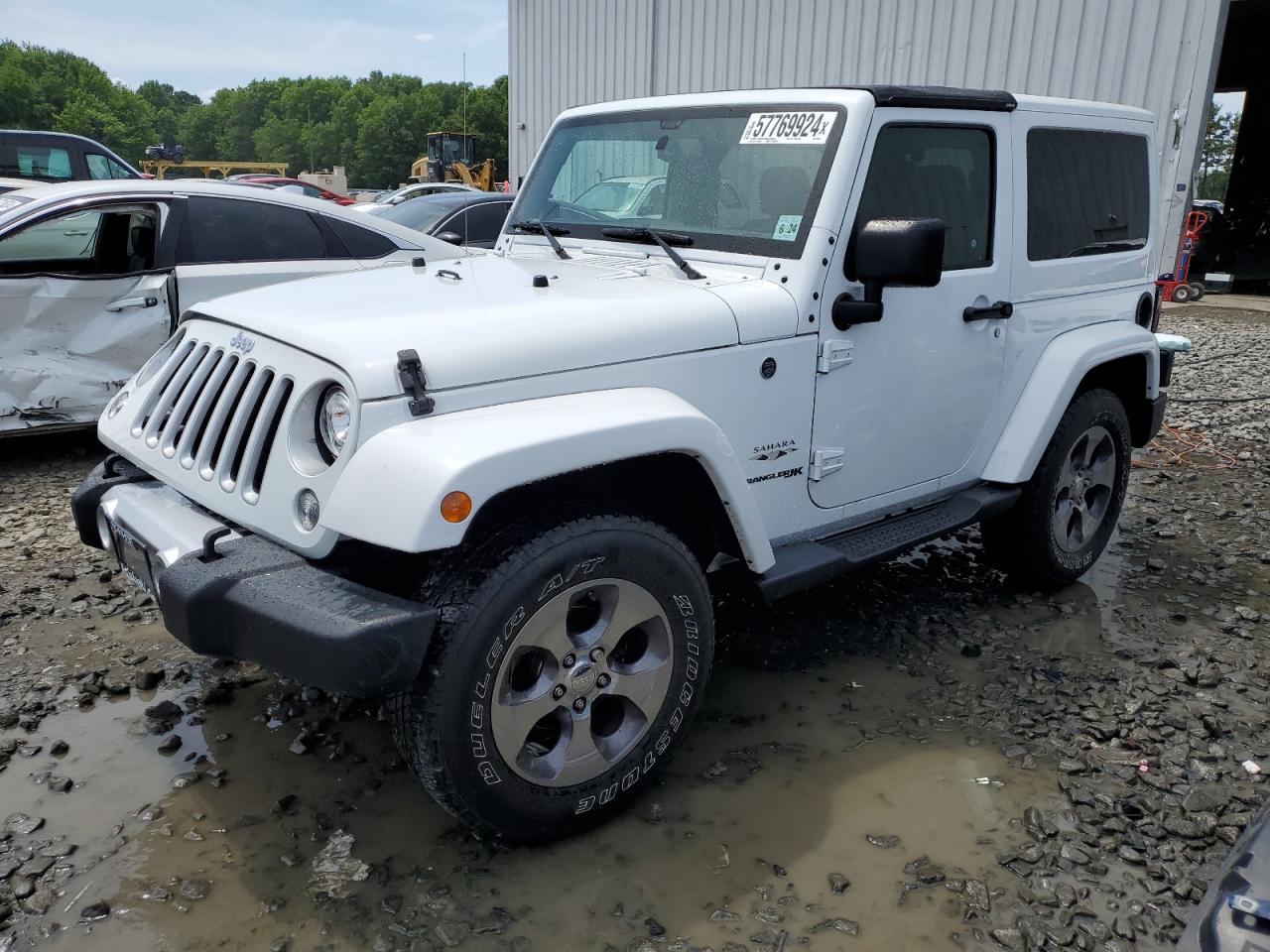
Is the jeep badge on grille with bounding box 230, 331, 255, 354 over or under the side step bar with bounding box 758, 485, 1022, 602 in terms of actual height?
over

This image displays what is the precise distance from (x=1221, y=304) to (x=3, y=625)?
1696 centimetres

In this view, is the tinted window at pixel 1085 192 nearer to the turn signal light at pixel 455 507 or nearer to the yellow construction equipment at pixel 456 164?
the turn signal light at pixel 455 507

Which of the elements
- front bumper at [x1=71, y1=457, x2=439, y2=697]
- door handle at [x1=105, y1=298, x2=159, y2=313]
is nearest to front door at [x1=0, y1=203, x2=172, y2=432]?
door handle at [x1=105, y1=298, x2=159, y2=313]

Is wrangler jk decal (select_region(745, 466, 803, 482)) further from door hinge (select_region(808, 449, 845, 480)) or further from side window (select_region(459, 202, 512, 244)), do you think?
side window (select_region(459, 202, 512, 244))

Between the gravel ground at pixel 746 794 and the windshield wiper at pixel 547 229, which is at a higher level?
the windshield wiper at pixel 547 229

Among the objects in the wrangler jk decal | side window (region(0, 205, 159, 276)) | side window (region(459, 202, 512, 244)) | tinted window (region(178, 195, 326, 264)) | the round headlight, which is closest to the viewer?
the round headlight

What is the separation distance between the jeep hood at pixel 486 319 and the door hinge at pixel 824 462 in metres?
0.53

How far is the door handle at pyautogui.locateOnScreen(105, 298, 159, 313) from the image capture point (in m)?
5.44

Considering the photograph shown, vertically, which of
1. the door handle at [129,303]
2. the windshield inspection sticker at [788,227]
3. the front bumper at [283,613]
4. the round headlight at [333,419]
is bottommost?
the front bumper at [283,613]

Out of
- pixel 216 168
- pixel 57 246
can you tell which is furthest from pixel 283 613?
pixel 216 168

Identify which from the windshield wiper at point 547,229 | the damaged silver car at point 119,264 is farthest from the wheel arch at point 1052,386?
the damaged silver car at point 119,264

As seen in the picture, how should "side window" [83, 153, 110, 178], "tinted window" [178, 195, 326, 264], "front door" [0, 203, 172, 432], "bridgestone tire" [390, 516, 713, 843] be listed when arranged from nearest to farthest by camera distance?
"bridgestone tire" [390, 516, 713, 843] → "front door" [0, 203, 172, 432] → "tinted window" [178, 195, 326, 264] → "side window" [83, 153, 110, 178]

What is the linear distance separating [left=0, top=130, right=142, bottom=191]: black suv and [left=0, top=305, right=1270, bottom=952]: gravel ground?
306 inches

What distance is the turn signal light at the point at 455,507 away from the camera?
2115mm
